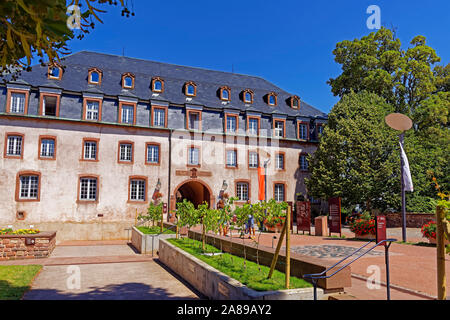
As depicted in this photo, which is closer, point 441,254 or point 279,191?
point 441,254

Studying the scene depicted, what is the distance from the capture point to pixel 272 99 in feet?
108

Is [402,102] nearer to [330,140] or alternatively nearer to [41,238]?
[330,140]

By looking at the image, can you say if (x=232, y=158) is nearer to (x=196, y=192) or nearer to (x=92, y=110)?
(x=196, y=192)

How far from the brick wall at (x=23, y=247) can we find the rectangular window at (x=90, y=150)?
10327 mm

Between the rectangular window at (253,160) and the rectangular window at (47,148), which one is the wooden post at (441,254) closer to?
the rectangular window at (47,148)

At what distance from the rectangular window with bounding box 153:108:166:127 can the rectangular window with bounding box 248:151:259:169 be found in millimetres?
7893

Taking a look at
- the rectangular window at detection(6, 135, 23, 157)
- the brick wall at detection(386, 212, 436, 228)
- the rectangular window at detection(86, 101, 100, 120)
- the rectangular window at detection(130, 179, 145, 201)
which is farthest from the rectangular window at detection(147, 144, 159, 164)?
the brick wall at detection(386, 212, 436, 228)

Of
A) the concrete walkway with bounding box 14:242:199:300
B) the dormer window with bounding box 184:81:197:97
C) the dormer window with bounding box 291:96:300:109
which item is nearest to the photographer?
the concrete walkway with bounding box 14:242:199:300

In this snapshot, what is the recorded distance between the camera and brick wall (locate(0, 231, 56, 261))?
573 inches

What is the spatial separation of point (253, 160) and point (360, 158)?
872 centimetres

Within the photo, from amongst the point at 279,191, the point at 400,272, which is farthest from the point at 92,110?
the point at 400,272

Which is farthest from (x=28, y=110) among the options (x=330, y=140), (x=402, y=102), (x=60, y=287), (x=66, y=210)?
(x=402, y=102)

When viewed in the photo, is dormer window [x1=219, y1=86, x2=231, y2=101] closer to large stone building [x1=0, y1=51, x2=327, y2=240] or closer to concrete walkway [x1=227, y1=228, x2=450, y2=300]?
large stone building [x1=0, y1=51, x2=327, y2=240]
